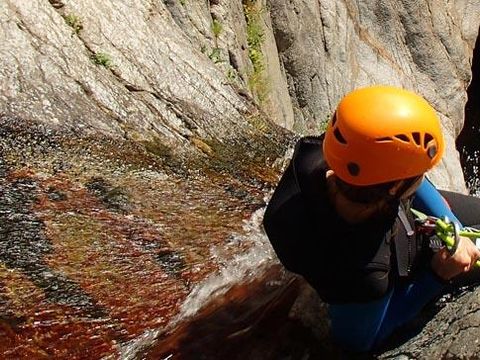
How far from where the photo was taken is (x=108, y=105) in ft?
23.9

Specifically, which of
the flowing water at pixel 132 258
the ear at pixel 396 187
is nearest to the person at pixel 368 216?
the ear at pixel 396 187

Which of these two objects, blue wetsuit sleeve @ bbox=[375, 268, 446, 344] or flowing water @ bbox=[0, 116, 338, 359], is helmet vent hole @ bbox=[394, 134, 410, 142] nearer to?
blue wetsuit sleeve @ bbox=[375, 268, 446, 344]

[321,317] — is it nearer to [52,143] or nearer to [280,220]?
[280,220]

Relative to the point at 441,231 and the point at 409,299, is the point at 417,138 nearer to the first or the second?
the point at 441,231

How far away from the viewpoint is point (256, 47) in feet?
41.1

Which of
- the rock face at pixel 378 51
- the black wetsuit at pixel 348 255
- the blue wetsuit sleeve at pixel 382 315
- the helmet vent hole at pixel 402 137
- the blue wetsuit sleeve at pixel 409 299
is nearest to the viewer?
the helmet vent hole at pixel 402 137

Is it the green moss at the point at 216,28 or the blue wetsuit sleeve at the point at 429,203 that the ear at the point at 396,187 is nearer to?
the blue wetsuit sleeve at the point at 429,203

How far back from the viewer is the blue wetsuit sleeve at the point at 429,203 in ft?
14.7

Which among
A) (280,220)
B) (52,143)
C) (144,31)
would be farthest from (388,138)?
(144,31)

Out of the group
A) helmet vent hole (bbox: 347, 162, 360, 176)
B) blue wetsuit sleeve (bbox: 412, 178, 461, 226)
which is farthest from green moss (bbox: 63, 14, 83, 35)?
helmet vent hole (bbox: 347, 162, 360, 176)

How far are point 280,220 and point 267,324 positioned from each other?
1.24 m

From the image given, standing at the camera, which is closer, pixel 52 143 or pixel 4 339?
pixel 4 339

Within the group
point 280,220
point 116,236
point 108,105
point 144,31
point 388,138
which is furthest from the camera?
point 144,31

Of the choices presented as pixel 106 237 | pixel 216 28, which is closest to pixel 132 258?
pixel 106 237
